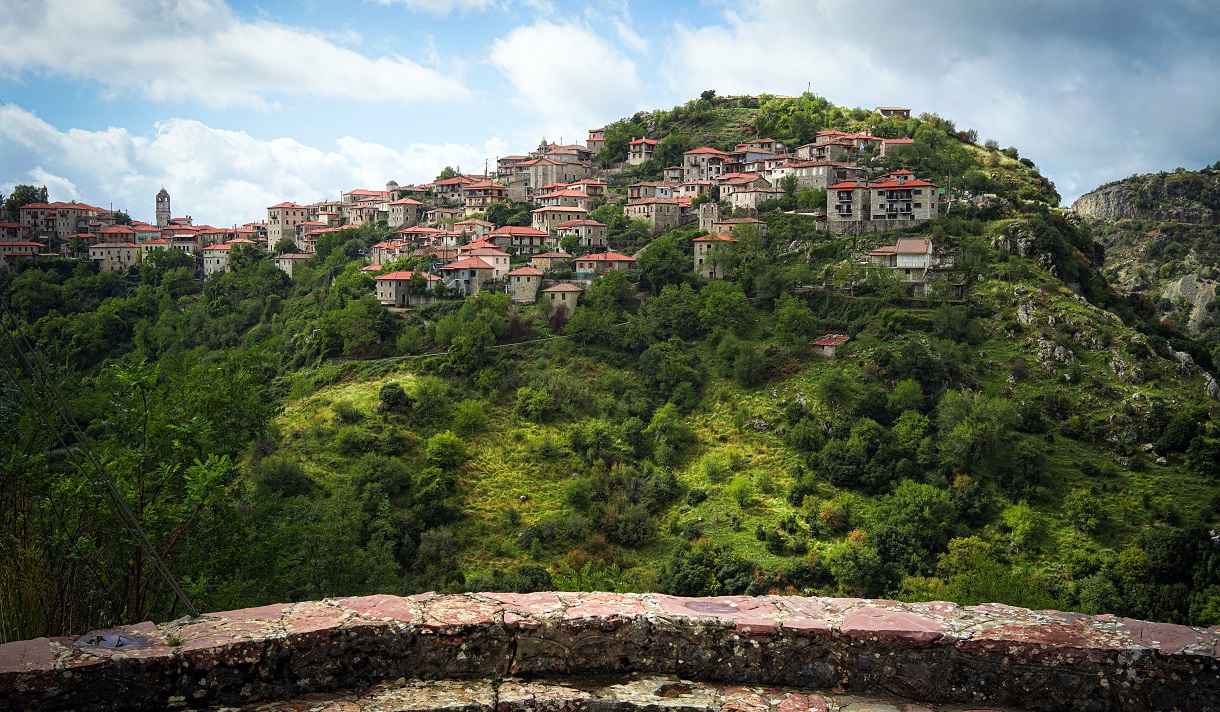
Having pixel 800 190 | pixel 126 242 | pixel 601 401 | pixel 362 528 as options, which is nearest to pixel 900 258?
pixel 800 190

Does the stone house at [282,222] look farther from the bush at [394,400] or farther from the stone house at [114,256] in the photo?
Result: the bush at [394,400]

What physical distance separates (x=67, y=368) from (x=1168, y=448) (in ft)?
114

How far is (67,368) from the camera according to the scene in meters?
9.73

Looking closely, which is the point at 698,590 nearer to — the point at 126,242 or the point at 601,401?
the point at 601,401

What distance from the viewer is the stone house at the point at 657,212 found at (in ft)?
192

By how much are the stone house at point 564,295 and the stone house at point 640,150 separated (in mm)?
26289

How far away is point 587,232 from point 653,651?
170ft

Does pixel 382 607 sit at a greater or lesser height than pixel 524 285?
lesser

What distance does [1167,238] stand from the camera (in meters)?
84.1

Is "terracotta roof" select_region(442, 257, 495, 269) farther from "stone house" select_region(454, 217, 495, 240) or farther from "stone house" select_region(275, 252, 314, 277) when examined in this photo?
"stone house" select_region(275, 252, 314, 277)

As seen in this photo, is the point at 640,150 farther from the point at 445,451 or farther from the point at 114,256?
the point at 445,451

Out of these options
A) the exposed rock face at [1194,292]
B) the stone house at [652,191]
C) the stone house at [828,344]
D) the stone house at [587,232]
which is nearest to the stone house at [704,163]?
the stone house at [652,191]

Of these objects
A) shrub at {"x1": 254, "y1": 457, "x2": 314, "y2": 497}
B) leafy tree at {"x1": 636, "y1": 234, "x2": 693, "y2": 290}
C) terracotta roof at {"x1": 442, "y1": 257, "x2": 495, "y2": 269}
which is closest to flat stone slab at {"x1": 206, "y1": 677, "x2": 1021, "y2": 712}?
shrub at {"x1": 254, "y1": 457, "x2": 314, "y2": 497}

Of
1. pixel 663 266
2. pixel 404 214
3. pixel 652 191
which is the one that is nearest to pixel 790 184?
pixel 652 191
